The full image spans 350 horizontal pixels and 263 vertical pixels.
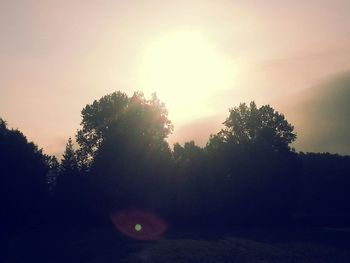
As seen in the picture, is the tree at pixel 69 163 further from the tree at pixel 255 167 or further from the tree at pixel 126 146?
the tree at pixel 255 167

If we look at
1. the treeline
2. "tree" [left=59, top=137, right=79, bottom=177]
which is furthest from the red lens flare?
"tree" [left=59, top=137, right=79, bottom=177]

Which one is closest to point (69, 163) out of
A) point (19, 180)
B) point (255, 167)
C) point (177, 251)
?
point (19, 180)

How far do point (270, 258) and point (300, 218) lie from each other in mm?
47369

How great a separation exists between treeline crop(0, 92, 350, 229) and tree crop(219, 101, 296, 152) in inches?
8.9

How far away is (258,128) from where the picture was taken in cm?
9400

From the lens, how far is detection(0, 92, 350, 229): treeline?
68.8m

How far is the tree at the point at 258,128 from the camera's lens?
90312 millimetres

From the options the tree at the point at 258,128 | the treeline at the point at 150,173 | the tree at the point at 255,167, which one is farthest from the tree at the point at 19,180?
the tree at the point at 258,128

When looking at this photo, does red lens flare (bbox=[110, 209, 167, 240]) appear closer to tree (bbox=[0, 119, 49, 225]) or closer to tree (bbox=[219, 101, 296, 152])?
tree (bbox=[0, 119, 49, 225])

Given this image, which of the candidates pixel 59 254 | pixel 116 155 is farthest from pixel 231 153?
A: pixel 59 254

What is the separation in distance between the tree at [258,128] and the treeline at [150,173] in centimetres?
23

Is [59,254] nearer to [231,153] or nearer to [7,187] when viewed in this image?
[7,187]

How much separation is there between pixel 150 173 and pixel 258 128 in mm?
31711

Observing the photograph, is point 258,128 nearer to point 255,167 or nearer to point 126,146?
point 255,167
